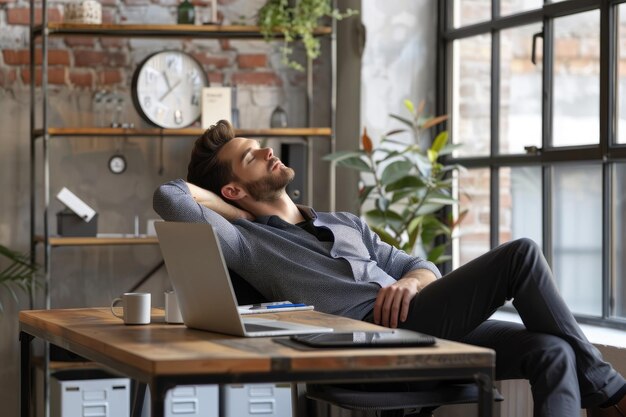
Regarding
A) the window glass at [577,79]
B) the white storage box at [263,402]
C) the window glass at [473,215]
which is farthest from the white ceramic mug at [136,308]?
the window glass at [473,215]

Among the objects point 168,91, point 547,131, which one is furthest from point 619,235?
point 168,91

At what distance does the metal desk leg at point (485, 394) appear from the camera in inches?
72.3

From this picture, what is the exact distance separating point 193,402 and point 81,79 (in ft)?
5.27

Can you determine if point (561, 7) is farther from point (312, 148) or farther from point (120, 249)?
point (120, 249)

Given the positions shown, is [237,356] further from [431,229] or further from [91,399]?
[431,229]

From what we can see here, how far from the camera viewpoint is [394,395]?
2506 millimetres

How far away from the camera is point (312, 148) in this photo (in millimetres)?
5129

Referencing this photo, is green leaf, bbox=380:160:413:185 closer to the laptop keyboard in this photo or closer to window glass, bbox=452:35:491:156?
window glass, bbox=452:35:491:156

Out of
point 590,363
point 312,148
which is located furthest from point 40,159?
point 590,363

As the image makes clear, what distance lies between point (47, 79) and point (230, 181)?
1903mm

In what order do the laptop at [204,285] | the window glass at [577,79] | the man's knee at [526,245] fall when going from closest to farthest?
the laptop at [204,285]
the man's knee at [526,245]
the window glass at [577,79]

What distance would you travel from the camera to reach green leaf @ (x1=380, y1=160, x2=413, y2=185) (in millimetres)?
4363

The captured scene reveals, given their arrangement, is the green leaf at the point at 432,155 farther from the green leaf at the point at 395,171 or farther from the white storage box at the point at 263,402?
the white storage box at the point at 263,402

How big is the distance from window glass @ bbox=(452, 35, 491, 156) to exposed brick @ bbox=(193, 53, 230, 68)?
109 cm
